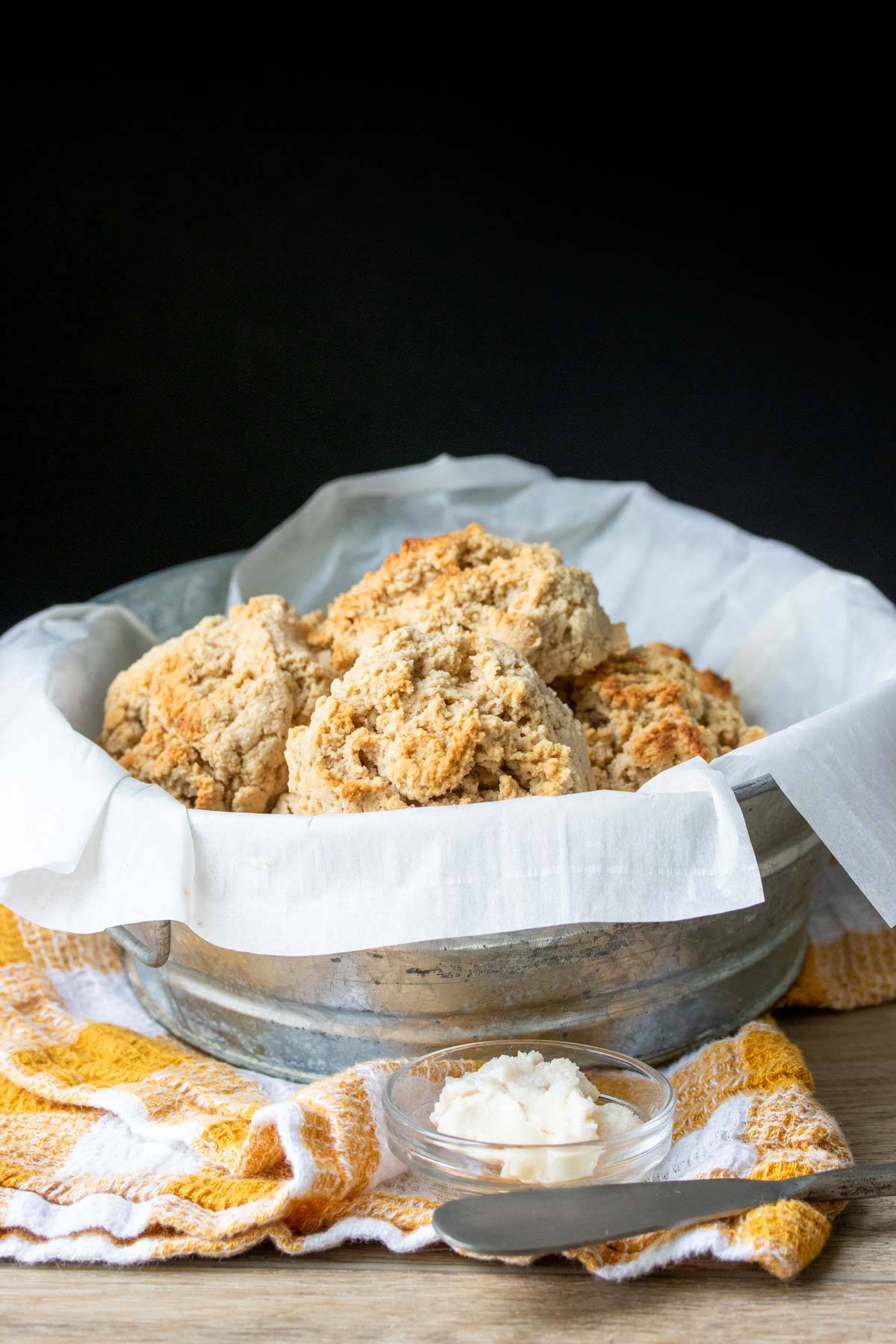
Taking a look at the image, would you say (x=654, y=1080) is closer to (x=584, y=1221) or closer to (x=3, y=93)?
(x=584, y=1221)

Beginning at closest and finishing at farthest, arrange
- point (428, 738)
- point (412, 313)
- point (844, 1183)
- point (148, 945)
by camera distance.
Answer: point (844, 1183) → point (428, 738) → point (148, 945) → point (412, 313)

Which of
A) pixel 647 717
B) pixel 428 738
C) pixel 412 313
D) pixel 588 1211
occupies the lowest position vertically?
pixel 588 1211

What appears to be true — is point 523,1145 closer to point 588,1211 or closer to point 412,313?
point 588,1211

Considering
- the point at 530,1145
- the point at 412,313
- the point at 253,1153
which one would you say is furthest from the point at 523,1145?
the point at 412,313

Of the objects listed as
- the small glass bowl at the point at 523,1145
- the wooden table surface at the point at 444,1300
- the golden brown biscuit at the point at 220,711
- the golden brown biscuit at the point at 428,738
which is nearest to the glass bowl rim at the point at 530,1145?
the small glass bowl at the point at 523,1145

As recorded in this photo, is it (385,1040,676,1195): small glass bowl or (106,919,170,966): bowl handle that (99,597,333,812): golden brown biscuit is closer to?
(106,919,170,966): bowl handle

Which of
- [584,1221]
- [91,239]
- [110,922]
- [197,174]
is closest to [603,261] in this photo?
[197,174]

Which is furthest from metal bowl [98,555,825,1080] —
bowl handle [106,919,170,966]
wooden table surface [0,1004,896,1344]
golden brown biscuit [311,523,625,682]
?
golden brown biscuit [311,523,625,682]
